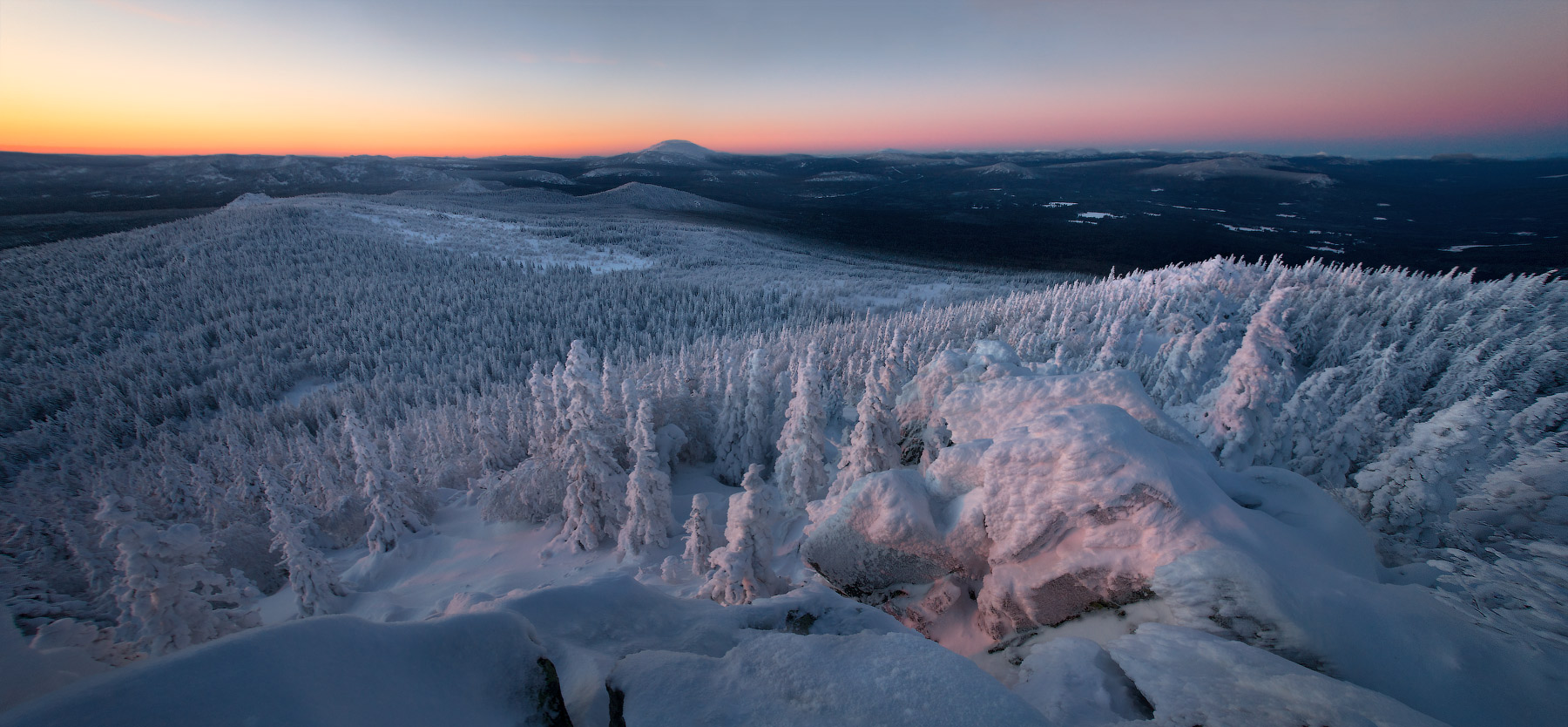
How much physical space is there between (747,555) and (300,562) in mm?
9635

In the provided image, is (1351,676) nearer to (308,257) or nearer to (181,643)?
(181,643)

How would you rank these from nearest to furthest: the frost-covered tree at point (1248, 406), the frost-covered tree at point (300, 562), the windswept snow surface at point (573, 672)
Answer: the windswept snow surface at point (573, 672) < the frost-covered tree at point (300, 562) < the frost-covered tree at point (1248, 406)

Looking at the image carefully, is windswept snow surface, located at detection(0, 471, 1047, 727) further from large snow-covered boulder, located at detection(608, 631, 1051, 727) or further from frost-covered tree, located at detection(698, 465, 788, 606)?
frost-covered tree, located at detection(698, 465, 788, 606)

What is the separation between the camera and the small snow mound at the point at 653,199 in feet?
531

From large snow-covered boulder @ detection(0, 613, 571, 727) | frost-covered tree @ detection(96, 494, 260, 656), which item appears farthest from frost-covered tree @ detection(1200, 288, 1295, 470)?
frost-covered tree @ detection(96, 494, 260, 656)

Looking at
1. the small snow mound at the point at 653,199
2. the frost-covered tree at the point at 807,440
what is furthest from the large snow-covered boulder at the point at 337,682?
the small snow mound at the point at 653,199

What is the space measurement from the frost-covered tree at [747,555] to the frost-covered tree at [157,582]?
23.7 feet

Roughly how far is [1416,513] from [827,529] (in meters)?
Answer: 8.73

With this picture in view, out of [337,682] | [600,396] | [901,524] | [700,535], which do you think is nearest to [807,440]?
[700,535]

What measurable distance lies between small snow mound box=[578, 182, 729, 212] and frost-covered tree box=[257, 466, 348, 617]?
6153 inches

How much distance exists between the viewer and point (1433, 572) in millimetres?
5672

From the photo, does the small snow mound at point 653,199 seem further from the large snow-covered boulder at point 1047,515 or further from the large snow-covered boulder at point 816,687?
the large snow-covered boulder at point 816,687

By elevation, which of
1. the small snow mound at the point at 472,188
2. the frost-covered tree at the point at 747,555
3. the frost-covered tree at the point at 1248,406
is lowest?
the frost-covered tree at the point at 747,555

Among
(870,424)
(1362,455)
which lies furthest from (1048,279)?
(870,424)
